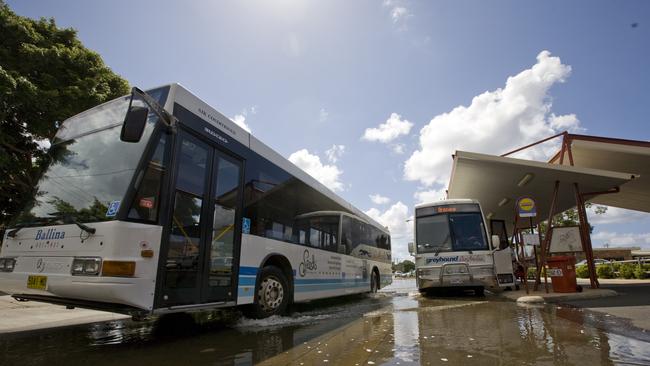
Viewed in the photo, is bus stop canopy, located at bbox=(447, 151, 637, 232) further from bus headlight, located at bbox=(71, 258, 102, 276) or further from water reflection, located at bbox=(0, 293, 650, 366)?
bus headlight, located at bbox=(71, 258, 102, 276)

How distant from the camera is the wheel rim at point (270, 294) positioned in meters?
6.59

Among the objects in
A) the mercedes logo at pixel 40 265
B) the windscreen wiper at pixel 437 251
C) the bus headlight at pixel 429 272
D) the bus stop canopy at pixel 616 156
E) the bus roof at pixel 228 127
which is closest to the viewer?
the mercedes logo at pixel 40 265

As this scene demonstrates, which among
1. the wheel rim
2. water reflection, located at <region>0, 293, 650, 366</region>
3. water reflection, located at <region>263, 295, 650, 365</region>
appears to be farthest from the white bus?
the wheel rim

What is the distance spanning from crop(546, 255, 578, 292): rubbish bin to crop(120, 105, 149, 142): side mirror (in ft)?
34.8

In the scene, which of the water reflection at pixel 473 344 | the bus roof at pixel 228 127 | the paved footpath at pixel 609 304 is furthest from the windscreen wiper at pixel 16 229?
the paved footpath at pixel 609 304

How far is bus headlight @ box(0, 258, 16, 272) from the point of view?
16.2 ft

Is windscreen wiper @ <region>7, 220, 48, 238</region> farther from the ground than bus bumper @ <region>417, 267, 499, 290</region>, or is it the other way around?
windscreen wiper @ <region>7, 220, 48, 238</region>

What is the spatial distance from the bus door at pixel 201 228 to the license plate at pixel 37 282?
140cm

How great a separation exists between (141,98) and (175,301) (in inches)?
104

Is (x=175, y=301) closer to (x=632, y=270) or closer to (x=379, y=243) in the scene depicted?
(x=379, y=243)

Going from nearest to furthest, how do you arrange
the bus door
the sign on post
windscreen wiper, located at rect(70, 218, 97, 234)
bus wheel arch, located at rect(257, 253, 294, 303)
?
windscreen wiper, located at rect(70, 218, 97, 234) < the bus door < bus wheel arch, located at rect(257, 253, 294, 303) < the sign on post

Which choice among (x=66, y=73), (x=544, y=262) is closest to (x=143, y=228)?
(x=544, y=262)

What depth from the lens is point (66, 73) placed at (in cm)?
1296

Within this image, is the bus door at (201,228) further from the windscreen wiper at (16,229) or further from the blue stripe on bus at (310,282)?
the windscreen wiper at (16,229)
